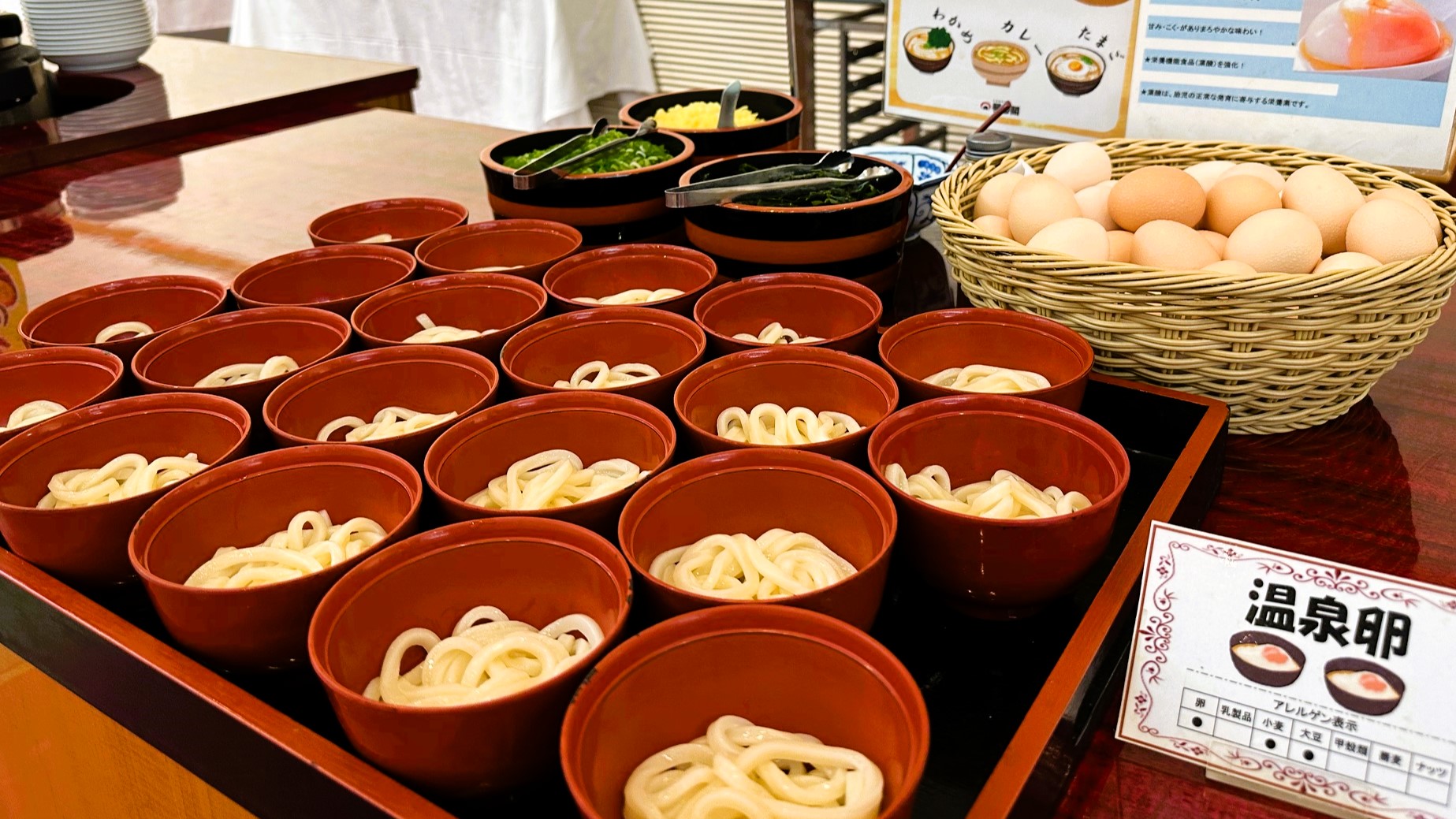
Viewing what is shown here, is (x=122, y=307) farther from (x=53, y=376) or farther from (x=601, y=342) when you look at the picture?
(x=601, y=342)

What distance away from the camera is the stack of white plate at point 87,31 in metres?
2.93

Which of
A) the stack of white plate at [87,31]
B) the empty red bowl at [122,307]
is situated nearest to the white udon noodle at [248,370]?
the empty red bowl at [122,307]

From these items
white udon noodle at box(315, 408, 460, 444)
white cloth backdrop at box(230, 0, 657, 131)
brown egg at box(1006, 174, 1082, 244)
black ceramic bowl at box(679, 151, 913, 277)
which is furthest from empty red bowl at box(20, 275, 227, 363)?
white cloth backdrop at box(230, 0, 657, 131)

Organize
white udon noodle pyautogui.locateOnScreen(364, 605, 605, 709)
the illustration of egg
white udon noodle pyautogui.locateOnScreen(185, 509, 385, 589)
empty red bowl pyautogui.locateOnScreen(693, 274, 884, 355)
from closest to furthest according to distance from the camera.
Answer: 1. white udon noodle pyautogui.locateOnScreen(364, 605, 605, 709)
2. white udon noodle pyautogui.locateOnScreen(185, 509, 385, 589)
3. empty red bowl pyautogui.locateOnScreen(693, 274, 884, 355)
4. the illustration of egg

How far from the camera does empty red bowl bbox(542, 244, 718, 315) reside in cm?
144

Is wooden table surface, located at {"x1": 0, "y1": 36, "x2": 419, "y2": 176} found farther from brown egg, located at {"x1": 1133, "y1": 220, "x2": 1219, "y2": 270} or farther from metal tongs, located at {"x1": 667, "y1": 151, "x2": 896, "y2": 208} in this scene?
brown egg, located at {"x1": 1133, "y1": 220, "x2": 1219, "y2": 270}

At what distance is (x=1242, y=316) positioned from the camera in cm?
108

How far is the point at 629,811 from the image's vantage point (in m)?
0.73

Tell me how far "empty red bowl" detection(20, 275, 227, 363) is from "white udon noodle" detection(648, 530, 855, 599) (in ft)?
2.82

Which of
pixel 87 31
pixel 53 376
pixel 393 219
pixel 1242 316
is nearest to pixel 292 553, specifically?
pixel 53 376

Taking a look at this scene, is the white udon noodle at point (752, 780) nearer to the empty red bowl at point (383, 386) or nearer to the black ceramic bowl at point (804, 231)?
the empty red bowl at point (383, 386)

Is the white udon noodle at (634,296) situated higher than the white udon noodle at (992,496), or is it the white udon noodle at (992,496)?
the white udon noodle at (634,296)

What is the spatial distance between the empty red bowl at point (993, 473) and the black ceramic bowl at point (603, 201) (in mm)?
698

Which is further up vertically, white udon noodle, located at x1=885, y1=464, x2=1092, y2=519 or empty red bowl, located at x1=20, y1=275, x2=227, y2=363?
empty red bowl, located at x1=20, y1=275, x2=227, y2=363
